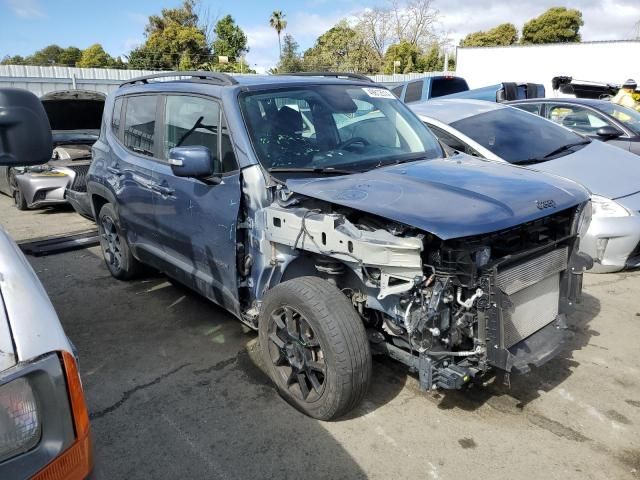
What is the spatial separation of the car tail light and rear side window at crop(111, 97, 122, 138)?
3687 millimetres

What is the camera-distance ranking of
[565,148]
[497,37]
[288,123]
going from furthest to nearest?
[497,37], [565,148], [288,123]

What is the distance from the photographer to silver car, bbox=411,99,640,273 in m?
4.76

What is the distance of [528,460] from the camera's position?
2586mm

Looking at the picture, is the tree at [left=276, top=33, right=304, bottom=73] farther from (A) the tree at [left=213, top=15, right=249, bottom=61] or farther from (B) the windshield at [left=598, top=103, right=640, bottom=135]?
(B) the windshield at [left=598, top=103, right=640, bottom=135]

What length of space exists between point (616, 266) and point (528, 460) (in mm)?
3078

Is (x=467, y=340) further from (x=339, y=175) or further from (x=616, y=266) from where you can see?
(x=616, y=266)

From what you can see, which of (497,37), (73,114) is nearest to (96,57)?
(497,37)

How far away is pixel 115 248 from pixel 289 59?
Result: 4057 centimetres

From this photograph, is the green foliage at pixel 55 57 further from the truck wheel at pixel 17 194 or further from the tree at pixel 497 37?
the truck wheel at pixel 17 194

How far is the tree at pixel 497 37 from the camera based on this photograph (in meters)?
51.6

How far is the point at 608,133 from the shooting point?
6.75 m

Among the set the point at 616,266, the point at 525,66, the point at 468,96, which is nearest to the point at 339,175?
the point at 616,266

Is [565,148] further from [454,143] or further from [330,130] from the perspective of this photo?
[330,130]

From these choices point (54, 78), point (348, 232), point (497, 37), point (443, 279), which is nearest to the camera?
point (443, 279)
